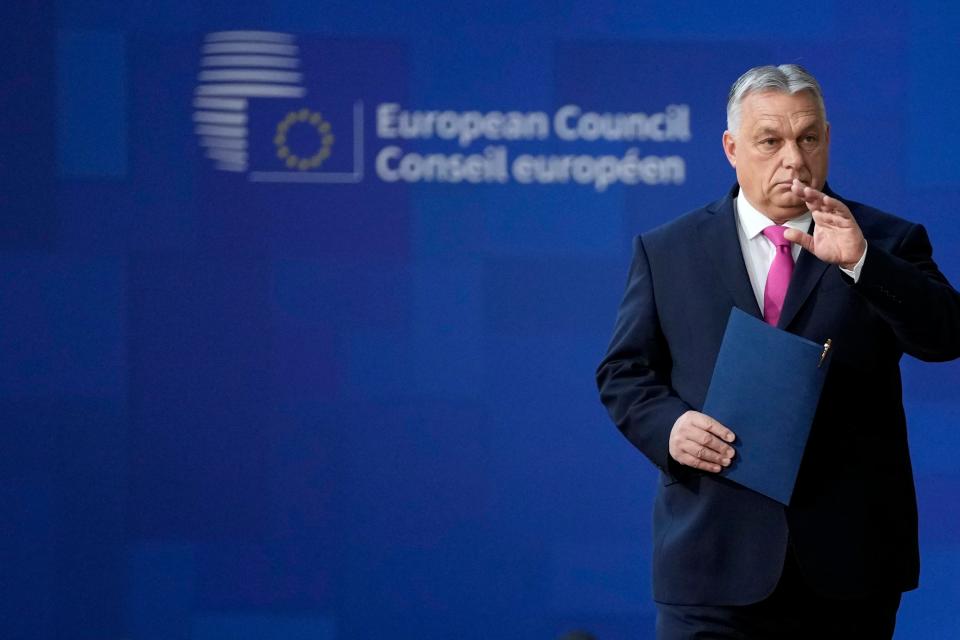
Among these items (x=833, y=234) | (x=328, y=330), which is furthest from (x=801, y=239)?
(x=328, y=330)

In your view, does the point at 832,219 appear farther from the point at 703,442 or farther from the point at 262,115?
the point at 262,115

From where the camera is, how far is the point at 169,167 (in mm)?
3742

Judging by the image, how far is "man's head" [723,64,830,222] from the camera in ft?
7.16

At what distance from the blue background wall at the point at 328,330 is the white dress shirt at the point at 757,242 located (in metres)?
1.52

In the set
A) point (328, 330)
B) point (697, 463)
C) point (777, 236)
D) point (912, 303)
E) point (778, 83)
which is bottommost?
point (697, 463)

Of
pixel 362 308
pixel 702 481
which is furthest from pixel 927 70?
pixel 702 481

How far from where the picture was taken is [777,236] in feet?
7.22

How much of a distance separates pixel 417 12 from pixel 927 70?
1.54 metres

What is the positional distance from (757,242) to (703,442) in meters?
0.41

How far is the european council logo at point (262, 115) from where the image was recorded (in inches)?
147

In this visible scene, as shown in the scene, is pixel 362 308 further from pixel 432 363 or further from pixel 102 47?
pixel 102 47

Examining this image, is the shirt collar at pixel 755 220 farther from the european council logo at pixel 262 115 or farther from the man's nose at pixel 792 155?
the european council logo at pixel 262 115

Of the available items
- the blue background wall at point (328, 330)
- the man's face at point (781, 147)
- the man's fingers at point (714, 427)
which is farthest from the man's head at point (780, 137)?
the blue background wall at point (328, 330)

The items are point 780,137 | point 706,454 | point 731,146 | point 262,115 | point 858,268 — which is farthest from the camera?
point 262,115
